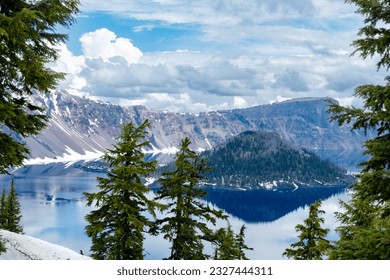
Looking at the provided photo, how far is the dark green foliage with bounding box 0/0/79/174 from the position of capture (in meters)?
13.1

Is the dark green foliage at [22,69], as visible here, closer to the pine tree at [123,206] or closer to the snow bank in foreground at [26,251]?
the snow bank in foreground at [26,251]

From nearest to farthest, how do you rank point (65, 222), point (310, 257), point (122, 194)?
point (122, 194) < point (310, 257) < point (65, 222)

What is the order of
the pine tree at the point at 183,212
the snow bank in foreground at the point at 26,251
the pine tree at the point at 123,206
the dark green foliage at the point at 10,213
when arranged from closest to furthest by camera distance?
the snow bank in foreground at the point at 26,251, the pine tree at the point at 123,206, the pine tree at the point at 183,212, the dark green foliage at the point at 10,213

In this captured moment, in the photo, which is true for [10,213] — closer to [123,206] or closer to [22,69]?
[123,206]


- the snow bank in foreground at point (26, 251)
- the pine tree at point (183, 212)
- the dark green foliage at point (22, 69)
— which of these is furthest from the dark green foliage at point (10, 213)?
the dark green foliage at point (22, 69)

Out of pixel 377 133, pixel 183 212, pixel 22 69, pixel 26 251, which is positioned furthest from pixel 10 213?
pixel 377 133

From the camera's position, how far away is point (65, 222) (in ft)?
587

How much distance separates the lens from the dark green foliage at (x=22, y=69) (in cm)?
1306

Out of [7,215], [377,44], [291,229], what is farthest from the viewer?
[291,229]

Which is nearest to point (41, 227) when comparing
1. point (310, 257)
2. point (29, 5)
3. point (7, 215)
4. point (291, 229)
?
point (291, 229)

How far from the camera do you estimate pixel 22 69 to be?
12930 millimetres

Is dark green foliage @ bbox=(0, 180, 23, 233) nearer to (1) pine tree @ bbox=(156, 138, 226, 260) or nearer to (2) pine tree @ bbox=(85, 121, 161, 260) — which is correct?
(2) pine tree @ bbox=(85, 121, 161, 260)
